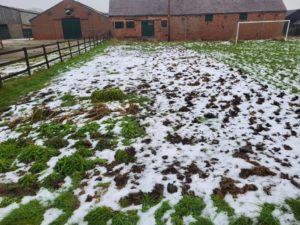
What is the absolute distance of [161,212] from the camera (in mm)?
2859

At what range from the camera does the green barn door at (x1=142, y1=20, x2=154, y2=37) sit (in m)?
31.4

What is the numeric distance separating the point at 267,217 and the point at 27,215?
2.89 m

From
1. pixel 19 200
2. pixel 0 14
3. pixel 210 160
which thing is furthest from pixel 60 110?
pixel 0 14

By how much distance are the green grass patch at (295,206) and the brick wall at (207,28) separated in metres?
30.7

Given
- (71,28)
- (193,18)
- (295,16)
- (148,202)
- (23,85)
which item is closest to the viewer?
(148,202)

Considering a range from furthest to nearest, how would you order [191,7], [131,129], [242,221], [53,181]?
1. [191,7]
2. [131,129]
3. [53,181]
4. [242,221]

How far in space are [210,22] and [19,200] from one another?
3273cm

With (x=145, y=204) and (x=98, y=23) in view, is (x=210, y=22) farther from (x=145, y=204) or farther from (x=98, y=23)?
(x=145, y=204)

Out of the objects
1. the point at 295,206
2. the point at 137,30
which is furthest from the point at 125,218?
the point at 137,30

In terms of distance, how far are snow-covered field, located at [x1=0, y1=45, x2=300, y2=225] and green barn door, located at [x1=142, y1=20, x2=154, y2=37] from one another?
25.8 meters

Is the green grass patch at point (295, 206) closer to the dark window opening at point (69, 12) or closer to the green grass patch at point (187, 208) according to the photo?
the green grass patch at point (187, 208)

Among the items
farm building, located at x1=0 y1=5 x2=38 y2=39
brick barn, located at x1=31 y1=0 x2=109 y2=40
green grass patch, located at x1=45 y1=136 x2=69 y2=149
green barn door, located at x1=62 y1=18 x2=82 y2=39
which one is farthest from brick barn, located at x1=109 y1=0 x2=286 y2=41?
green grass patch, located at x1=45 y1=136 x2=69 y2=149

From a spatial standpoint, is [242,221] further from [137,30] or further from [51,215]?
[137,30]

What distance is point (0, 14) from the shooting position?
134ft
